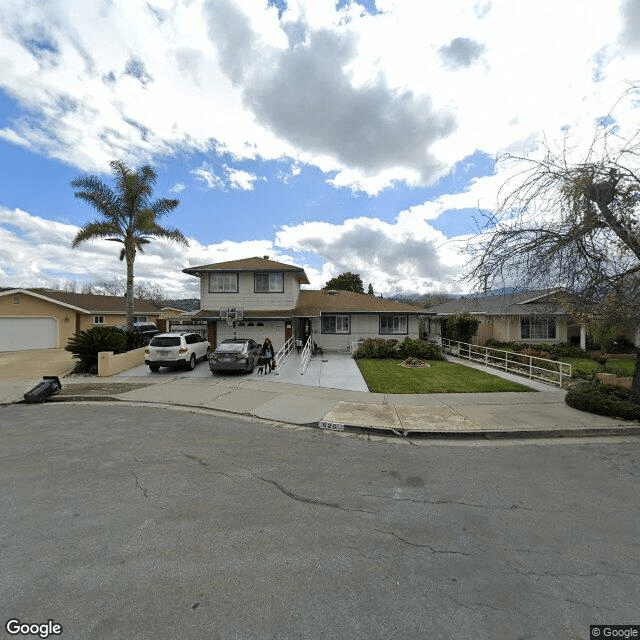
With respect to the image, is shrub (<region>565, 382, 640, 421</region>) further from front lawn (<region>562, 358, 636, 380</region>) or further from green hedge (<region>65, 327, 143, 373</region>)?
green hedge (<region>65, 327, 143, 373</region>)

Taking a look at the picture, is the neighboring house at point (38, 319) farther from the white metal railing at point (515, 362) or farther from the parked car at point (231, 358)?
the white metal railing at point (515, 362)

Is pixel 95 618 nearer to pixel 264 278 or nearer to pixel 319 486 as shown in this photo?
pixel 319 486

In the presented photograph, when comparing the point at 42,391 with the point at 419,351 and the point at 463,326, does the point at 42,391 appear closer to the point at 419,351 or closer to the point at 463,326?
the point at 419,351

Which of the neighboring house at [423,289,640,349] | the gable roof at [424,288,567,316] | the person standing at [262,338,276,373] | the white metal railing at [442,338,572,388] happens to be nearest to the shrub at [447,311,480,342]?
the white metal railing at [442,338,572,388]

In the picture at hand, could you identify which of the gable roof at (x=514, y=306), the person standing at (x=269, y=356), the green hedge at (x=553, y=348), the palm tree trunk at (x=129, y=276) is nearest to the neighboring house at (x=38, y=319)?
the palm tree trunk at (x=129, y=276)

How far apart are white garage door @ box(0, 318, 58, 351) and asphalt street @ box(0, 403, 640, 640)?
75.5 feet

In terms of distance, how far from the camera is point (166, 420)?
338 inches

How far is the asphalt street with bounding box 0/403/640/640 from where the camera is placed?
104 inches

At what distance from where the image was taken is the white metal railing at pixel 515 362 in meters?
13.5

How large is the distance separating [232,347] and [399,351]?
10.1 m

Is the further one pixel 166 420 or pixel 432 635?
pixel 166 420

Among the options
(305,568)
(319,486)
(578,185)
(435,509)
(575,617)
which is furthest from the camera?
(578,185)

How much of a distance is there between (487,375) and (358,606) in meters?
13.6

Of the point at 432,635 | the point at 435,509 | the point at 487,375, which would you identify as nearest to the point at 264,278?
the point at 487,375
